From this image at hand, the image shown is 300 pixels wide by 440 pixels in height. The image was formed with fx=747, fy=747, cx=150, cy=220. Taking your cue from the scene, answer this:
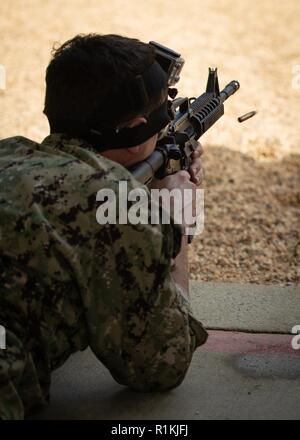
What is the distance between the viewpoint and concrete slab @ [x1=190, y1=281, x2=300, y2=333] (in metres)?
3.60

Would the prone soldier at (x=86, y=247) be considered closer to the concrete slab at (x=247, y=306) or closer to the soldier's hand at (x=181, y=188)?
the soldier's hand at (x=181, y=188)

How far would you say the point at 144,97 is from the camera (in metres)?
2.62

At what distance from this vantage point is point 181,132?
3.38 metres

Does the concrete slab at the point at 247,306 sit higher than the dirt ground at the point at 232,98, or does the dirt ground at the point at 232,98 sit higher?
the dirt ground at the point at 232,98

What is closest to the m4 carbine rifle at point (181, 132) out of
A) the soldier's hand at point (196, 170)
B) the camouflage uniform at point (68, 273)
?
the soldier's hand at point (196, 170)

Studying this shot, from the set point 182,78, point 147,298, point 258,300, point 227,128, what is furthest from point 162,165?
point 182,78

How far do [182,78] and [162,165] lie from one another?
5.48 meters

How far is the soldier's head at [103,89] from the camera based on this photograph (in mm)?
2533

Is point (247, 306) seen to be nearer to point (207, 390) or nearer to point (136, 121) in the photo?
point (207, 390)

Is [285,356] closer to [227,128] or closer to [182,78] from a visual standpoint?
Answer: [227,128]

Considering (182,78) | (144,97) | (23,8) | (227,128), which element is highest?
(23,8)

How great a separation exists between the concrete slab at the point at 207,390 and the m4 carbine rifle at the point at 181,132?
832 millimetres

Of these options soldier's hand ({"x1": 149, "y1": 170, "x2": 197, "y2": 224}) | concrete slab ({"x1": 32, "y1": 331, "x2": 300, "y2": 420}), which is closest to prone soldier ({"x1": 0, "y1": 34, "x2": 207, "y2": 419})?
concrete slab ({"x1": 32, "y1": 331, "x2": 300, "y2": 420})

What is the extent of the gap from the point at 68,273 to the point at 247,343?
131 centimetres
